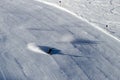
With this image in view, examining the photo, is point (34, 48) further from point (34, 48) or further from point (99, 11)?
point (99, 11)

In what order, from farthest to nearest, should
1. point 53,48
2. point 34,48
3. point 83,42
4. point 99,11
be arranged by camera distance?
point 99,11
point 83,42
point 53,48
point 34,48

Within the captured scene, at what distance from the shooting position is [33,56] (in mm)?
4242

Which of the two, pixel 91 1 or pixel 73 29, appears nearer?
pixel 73 29

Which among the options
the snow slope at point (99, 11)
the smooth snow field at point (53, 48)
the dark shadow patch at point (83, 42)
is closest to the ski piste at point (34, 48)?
the smooth snow field at point (53, 48)

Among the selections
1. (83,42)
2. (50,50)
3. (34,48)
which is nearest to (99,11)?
(83,42)

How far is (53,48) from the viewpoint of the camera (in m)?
4.68

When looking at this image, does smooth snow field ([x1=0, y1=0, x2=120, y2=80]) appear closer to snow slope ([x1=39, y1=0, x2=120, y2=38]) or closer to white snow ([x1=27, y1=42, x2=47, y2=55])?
white snow ([x1=27, y1=42, x2=47, y2=55])

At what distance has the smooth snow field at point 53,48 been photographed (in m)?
3.85

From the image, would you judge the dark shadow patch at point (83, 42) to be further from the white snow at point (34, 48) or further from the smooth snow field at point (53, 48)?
the white snow at point (34, 48)

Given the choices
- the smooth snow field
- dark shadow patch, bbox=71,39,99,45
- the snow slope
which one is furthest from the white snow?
the snow slope

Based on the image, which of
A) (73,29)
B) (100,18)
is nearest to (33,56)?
(73,29)

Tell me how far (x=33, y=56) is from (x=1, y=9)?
9.18ft

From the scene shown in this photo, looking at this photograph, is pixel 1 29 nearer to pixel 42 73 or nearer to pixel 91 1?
pixel 42 73

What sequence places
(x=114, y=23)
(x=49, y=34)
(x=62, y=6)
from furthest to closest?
(x=62, y=6), (x=114, y=23), (x=49, y=34)
